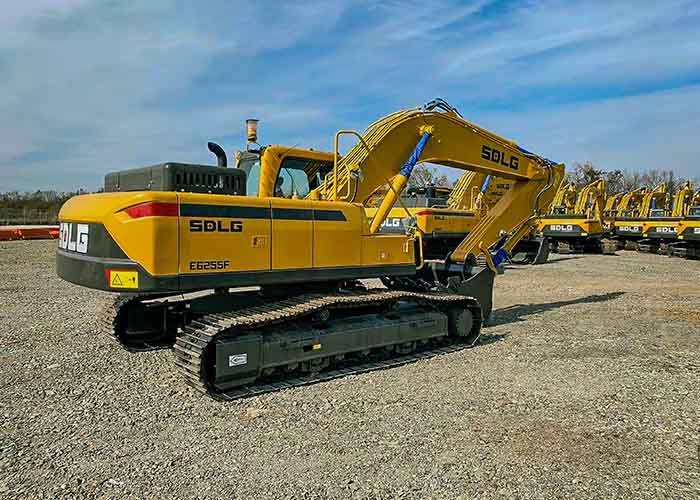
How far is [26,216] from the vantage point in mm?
41438

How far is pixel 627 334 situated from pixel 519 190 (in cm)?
293

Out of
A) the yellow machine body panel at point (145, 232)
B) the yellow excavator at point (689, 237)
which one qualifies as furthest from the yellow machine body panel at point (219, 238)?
the yellow excavator at point (689, 237)

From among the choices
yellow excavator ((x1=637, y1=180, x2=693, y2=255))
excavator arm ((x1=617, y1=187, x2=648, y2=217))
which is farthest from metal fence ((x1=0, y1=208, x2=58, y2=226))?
yellow excavator ((x1=637, y1=180, x2=693, y2=255))

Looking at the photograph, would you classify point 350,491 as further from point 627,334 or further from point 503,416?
point 627,334

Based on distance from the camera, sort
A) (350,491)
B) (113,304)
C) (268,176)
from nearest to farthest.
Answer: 1. (350,491)
2. (268,176)
3. (113,304)

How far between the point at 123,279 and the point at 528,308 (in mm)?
7824

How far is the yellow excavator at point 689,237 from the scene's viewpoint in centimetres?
2223

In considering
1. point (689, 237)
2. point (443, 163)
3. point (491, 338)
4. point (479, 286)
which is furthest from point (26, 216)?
point (491, 338)

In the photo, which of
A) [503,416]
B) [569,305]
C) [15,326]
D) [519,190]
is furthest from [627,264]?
[15,326]

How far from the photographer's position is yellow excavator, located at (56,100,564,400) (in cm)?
532

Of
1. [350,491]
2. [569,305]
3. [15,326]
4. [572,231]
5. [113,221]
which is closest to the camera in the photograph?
[350,491]

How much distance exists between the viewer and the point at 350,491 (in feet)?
12.9

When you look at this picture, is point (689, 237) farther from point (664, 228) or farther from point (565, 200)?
point (565, 200)

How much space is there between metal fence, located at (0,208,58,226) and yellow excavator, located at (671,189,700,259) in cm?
3624
